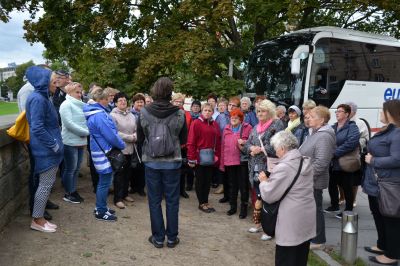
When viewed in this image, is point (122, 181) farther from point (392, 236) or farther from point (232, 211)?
point (392, 236)

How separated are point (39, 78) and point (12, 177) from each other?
4.65 ft

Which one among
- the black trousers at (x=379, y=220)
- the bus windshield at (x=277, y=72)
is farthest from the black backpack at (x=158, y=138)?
the bus windshield at (x=277, y=72)

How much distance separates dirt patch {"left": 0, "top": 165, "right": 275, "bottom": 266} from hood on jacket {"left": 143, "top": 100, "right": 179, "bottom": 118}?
160 cm

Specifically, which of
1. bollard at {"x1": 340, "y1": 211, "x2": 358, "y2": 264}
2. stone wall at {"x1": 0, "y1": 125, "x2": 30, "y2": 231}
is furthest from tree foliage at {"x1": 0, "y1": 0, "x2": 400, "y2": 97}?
bollard at {"x1": 340, "y1": 211, "x2": 358, "y2": 264}

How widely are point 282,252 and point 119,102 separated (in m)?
3.68

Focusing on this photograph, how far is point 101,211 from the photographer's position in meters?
5.52

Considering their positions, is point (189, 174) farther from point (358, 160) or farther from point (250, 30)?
point (250, 30)

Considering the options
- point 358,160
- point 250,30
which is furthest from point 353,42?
point 358,160

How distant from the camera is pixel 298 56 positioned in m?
9.95

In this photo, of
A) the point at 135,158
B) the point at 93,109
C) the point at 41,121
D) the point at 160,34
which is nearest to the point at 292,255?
the point at 41,121

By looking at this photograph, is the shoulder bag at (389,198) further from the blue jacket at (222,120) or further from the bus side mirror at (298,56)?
the bus side mirror at (298,56)

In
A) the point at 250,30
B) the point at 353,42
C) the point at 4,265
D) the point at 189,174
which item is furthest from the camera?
the point at 250,30

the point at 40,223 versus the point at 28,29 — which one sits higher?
the point at 28,29

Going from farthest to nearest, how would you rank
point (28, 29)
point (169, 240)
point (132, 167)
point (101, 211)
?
1. point (28, 29)
2. point (132, 167)
3. point (101, 211)
4. point (169, 240)
